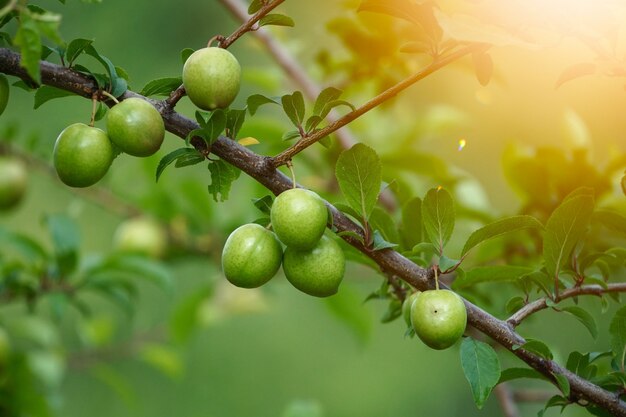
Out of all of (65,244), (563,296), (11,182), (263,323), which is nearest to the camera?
(563,296)

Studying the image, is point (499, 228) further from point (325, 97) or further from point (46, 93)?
point (46, 93)

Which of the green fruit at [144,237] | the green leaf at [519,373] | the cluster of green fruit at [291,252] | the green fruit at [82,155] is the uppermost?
the green fruit at [82,155]

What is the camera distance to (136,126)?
70 cm

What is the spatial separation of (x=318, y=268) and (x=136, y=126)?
0.21 m

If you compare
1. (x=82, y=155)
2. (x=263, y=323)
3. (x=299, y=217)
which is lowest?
(x=263, y=323)

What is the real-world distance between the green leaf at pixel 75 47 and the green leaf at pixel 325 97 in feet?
0.72

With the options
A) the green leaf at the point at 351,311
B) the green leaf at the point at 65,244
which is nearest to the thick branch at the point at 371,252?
the green leaf at the point at 65,244

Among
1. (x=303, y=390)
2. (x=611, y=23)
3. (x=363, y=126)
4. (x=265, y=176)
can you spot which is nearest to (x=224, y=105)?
(x=265, y=176)

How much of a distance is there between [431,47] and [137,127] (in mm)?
284

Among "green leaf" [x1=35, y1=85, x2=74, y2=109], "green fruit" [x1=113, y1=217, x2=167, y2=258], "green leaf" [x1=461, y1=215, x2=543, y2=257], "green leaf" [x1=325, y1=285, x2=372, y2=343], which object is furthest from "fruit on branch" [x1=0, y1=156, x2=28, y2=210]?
"green leaf" [x1=461, y1=215, x2=543, y2=257]

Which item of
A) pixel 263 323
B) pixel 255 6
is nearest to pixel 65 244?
pixel 255 6

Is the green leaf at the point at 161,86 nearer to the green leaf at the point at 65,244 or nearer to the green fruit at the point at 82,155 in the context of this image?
the green fruit at the point at 82,155

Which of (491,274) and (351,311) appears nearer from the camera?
(491,274)

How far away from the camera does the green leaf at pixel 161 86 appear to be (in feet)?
2.54
